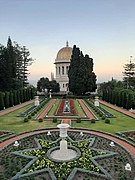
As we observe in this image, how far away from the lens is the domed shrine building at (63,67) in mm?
66250

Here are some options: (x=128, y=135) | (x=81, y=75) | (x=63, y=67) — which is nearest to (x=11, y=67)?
(x=81, y=75)

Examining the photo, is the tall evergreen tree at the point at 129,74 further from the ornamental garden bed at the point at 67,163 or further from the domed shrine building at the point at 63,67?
the ornamental garden bed at the point at 67,163

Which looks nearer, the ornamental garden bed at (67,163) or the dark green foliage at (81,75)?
the ornamental garden bed at (67,163)

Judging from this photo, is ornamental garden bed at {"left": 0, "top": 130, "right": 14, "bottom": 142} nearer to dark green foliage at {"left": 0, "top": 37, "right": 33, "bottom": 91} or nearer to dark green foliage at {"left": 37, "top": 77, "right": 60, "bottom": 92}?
dark green foliage at {"left": 0, "top": 37, "right": 33, "bottom": 91}

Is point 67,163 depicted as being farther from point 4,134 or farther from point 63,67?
point 63,67

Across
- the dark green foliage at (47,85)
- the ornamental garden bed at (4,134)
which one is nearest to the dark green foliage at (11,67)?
the dark green foliage at (47,85)

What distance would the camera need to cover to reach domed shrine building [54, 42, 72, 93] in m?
66.2

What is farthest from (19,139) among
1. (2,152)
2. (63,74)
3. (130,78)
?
(63,74)

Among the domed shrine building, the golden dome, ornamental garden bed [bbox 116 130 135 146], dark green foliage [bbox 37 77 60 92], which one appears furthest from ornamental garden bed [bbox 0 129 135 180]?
the golden dome

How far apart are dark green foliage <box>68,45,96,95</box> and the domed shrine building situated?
696 inches

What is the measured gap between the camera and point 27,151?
10.8 m

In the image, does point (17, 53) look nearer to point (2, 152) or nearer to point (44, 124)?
point (44, 124)

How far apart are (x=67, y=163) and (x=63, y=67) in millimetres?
59262

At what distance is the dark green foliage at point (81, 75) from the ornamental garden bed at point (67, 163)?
33860 mm
